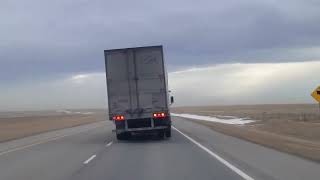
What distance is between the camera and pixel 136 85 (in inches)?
1087

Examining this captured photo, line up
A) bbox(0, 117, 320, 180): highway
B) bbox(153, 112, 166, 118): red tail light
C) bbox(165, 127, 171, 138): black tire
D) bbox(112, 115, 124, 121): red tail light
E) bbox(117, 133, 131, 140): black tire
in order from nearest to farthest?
1. bbox(0, 117, 320, 180): highway
2. bbox(112, 115, 124, 121): red tail light
3. bbox(153, 112, 166, 118): red tail light
4. bbox(165, 127, 171, 138): black tire
5. bbox(117, 133, 131, 140): black tire

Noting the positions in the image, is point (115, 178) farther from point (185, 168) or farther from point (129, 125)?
point (129, 125)

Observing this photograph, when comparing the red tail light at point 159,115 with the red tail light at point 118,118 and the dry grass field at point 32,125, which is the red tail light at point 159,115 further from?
the dry grass field at point 32,125

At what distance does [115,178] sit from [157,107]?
562 inches

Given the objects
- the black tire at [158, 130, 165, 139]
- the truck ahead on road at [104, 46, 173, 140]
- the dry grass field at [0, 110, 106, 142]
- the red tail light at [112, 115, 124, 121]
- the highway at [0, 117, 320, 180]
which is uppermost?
the truck ahead on road at [104, 46, 173, 140]

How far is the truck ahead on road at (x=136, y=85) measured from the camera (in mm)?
27438

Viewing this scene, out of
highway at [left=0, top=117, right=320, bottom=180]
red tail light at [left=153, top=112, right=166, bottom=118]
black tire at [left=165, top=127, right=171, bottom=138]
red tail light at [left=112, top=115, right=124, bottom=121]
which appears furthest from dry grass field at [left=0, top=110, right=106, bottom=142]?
highway at [left=0, top=117, right=320, bottom=180]

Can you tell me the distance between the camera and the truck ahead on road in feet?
90.0

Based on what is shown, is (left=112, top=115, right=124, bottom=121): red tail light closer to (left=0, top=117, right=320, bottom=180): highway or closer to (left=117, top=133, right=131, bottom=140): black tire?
(left=117, top=133, right=131, bottom=140): black tire

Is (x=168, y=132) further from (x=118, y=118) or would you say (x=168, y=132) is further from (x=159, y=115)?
(x=118, y=118)

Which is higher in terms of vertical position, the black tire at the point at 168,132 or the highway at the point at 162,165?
the black tire at the point at 168,132

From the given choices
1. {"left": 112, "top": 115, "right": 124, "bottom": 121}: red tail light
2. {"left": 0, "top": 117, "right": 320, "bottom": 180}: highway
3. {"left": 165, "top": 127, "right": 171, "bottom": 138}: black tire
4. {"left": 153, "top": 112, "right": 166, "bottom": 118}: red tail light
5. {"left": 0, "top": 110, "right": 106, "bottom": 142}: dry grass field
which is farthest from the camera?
{"left": 0, "top": 110, "right": 106, "bottom": 142}: dry grass field

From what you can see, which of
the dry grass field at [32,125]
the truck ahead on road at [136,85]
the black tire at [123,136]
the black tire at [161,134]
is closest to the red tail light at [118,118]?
the truck ahead on road at [136,85]

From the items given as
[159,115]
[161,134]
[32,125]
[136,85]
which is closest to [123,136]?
[161,134]
